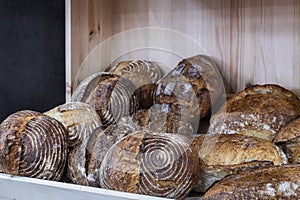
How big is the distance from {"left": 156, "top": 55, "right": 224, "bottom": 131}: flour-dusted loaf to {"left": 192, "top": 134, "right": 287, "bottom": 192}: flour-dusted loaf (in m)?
0.22

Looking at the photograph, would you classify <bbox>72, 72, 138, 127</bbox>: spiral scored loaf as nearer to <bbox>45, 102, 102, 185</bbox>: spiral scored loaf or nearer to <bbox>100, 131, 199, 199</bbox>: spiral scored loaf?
<bbox>45, 102, 102, 185</bbox>: spiral scored loaf

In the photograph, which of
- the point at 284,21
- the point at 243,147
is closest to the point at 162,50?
the point at 284,21

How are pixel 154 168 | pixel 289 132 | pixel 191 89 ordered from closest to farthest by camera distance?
pixel 154 168 < pixel 289 132 < pixel 191 89

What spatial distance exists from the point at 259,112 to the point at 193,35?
45 cm

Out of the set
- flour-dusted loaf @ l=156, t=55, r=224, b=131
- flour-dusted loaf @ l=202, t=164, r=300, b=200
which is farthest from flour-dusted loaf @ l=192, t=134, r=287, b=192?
flour-dusted loaf @ l=156, t=55, r=224, b=131

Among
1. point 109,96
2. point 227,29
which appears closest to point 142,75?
point 109,96

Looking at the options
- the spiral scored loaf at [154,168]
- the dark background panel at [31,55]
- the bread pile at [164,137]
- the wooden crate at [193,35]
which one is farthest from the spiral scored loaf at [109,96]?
the spiral scored loaf at [154,168]

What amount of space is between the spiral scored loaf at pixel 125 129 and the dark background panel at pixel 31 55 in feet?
1.45

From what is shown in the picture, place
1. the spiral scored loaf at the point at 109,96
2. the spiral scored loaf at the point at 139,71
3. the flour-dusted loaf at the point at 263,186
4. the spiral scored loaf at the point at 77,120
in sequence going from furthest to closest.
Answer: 1. the spiral scored loaf at the point at 139,71
2. the spiral scored loaf at the point at 109,96
3. the spiral scored loaf at the point at 77,120
4. the flour-dusted loaf at the point at 263,186

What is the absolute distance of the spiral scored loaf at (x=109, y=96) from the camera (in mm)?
1368

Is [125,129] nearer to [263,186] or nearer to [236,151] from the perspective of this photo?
[236,151]

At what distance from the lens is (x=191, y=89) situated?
1350 millimetres

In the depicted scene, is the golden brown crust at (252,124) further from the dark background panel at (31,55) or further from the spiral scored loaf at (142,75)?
the dark background panel at (31,55)

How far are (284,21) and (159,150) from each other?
0.65 m
